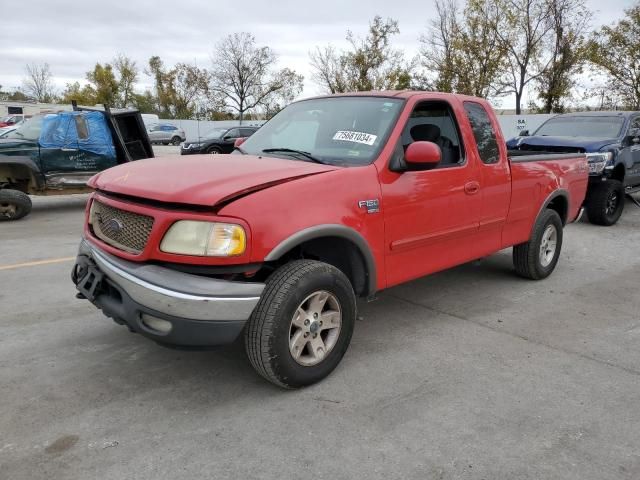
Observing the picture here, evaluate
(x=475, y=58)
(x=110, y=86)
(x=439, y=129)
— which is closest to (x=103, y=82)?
(x=110, y=86)

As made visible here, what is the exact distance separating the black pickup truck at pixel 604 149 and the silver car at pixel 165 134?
1437 inches

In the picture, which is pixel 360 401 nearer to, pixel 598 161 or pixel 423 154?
pixel 423 154

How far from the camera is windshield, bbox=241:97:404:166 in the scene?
3672 mm

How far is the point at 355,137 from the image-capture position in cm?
376

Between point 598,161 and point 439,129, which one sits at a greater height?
point 439,129

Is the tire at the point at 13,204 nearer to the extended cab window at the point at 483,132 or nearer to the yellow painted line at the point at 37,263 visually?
the yellow painted line at the point at 37,263

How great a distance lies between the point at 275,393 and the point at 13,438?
139 cm

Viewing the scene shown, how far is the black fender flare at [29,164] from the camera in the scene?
884cm

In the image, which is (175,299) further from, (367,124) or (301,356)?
(367,124)

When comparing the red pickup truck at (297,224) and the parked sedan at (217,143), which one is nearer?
the red pickup truck at (297,224)

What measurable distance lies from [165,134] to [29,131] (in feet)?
114

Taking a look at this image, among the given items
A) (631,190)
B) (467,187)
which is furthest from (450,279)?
(631,190)

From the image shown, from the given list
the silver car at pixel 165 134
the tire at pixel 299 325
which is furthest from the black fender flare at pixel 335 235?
the silver car at pixel 165 134

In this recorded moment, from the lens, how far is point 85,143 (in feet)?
31.6
